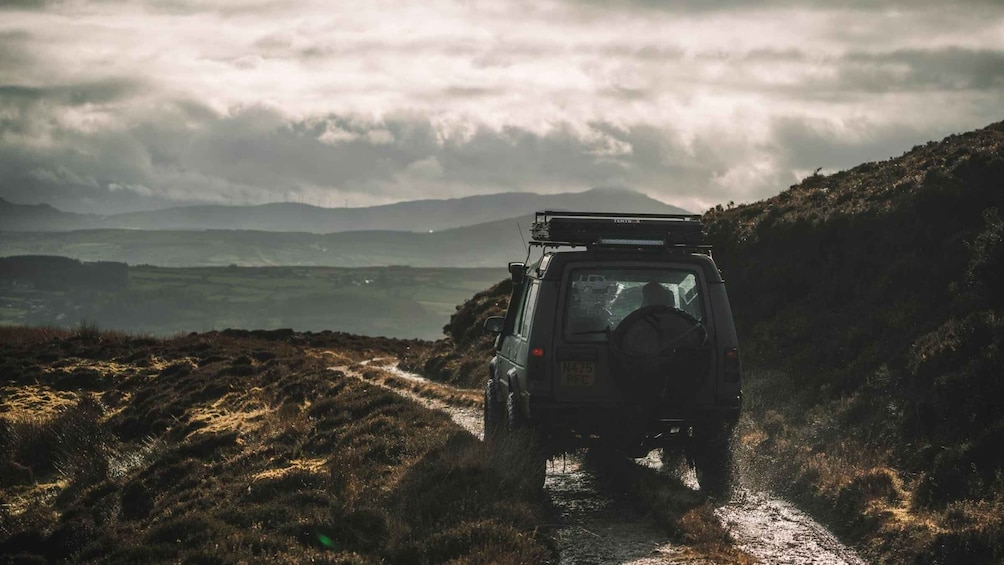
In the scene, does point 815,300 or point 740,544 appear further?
point 815,300

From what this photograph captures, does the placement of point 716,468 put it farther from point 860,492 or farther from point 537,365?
point 537,365

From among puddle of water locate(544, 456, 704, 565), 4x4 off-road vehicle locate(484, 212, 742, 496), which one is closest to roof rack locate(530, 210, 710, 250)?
4x4 off-road vehicle locate(484, 212, 742, 496)

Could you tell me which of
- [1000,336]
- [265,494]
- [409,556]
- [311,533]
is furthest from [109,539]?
[1000,336]

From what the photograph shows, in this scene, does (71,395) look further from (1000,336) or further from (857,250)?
(1000,336)

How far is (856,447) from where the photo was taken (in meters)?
12.5

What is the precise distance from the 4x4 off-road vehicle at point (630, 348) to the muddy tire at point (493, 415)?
1.26m

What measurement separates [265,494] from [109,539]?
1940 millimetres

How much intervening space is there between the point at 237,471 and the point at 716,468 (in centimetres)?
736

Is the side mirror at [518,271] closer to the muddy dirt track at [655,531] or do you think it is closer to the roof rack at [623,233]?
the roof rack at [623,233]

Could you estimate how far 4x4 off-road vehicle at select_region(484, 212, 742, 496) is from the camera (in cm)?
1002

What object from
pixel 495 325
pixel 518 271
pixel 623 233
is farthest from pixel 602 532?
pixel 495 325

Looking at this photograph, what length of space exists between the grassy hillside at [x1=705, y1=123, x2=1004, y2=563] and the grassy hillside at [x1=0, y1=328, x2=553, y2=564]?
3.68 m

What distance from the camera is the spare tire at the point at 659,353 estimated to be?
994 cm

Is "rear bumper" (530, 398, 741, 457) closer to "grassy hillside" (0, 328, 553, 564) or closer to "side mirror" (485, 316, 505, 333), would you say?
"grassy hillside" (0, 328, 553, 564)
